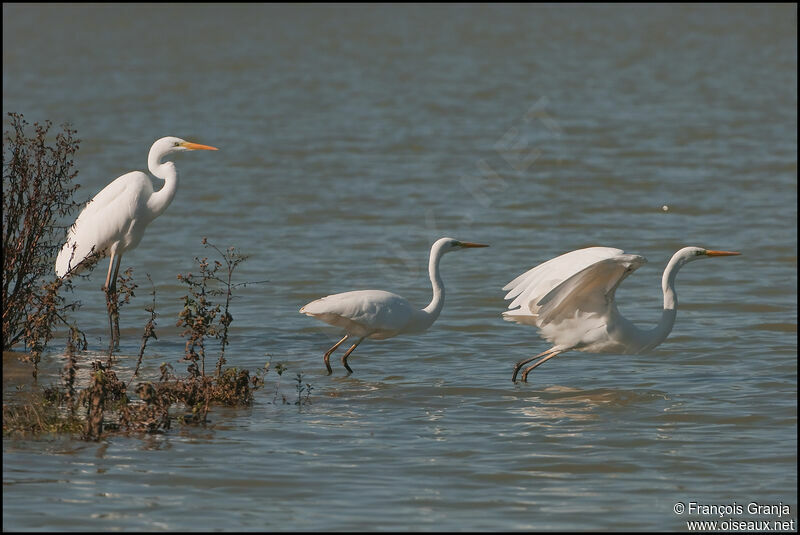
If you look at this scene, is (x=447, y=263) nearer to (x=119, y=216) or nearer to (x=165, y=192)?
(x=165, y=192)

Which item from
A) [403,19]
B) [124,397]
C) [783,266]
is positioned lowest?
[124,397]

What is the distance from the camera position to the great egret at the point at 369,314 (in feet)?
29.8

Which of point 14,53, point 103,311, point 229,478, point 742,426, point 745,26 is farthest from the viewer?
point 745,26

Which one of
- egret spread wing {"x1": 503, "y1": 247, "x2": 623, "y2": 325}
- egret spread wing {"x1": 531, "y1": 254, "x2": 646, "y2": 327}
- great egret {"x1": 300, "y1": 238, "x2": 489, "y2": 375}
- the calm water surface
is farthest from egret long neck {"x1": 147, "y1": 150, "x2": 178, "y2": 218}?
egret spread wing {"x1": 531, "y1": 254, "x2": 646, "y2": 327}

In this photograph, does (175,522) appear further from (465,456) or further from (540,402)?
(540,402)

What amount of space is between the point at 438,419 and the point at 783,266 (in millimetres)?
6251

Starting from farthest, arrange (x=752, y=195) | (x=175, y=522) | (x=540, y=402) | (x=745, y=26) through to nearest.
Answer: (x=745, y=26) → (x=752, y=195) → (x=540, y=402) → (x=175, y=522)

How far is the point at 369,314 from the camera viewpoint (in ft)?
29.9

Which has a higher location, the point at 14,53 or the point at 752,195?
the point at 14,53

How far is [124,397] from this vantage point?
7.47m

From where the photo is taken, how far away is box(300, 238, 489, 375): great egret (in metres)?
9.07

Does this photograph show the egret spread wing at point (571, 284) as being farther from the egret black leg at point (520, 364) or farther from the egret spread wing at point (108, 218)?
the egret spread wing at point (108, 218)

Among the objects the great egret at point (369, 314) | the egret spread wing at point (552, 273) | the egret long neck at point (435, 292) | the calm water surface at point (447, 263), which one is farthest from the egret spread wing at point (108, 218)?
the egret spread wing at point (552, 273)

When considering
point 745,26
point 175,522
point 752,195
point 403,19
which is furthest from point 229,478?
point 403,19
